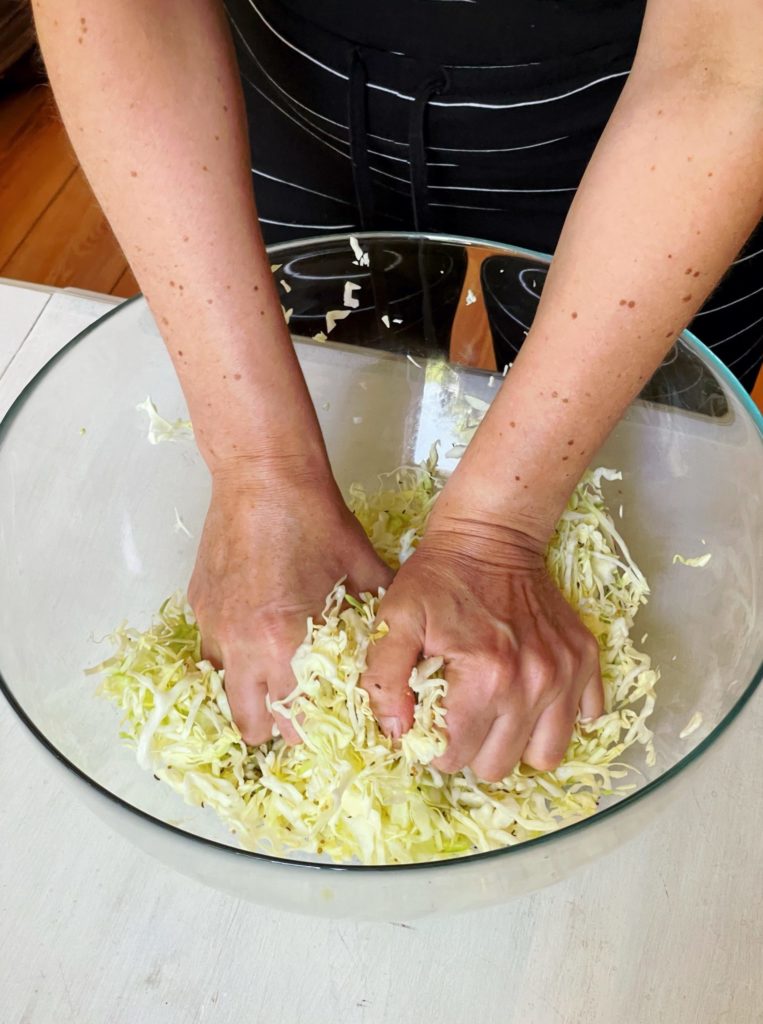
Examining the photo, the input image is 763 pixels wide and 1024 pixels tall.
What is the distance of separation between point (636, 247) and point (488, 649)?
0.28 metres

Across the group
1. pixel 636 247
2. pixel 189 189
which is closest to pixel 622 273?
pixel 636 247

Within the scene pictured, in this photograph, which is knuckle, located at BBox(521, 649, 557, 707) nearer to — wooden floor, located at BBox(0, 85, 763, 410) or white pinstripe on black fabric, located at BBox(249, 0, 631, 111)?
white pinstripe on black fabric, located at BBox(249, 0, 631, 111)

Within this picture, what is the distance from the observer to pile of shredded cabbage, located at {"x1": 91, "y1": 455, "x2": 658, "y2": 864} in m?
0.64

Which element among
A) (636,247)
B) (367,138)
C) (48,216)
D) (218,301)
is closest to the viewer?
(636,247)

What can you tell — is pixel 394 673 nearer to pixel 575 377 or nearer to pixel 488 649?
pixel 488 649

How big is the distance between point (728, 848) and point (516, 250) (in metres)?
0.56

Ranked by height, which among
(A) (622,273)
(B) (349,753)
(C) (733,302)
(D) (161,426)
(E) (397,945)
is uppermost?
(C) (733,302)

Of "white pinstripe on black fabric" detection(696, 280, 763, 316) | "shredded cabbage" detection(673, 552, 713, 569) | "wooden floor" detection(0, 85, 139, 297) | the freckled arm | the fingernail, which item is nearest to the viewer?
the freckled arm

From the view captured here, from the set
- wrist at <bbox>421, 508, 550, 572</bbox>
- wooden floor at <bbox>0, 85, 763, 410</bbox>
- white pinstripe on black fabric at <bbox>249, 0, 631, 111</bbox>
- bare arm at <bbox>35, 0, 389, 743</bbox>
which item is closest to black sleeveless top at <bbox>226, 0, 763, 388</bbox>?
white pinstripe on black fabric at <bbox>249, 0, 631, 111</bbox>

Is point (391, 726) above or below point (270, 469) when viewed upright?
below

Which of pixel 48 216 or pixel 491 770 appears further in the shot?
pixel 48 216

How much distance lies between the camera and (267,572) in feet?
2.26

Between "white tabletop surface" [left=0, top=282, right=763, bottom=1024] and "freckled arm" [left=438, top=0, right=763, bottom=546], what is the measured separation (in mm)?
302

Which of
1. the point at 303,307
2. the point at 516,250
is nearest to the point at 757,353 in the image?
the point at 516,250
